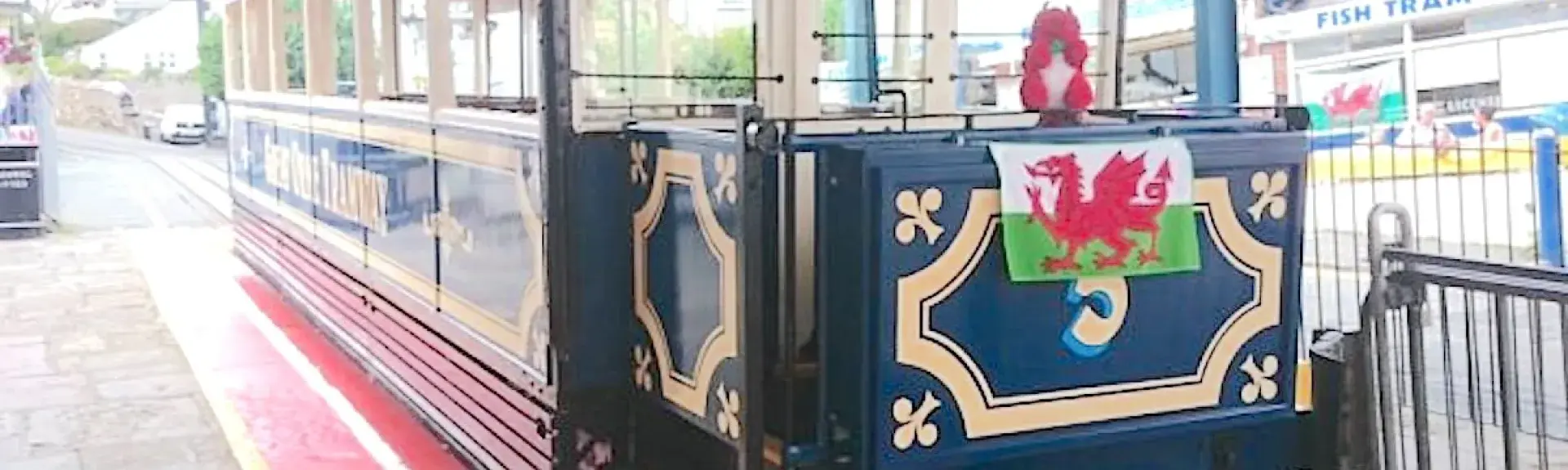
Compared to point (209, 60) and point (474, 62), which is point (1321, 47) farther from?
point (209, 60)

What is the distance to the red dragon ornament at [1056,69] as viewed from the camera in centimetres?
433

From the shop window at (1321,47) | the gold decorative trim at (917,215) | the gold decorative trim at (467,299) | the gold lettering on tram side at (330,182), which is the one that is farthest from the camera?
the shop window at (1321,47)

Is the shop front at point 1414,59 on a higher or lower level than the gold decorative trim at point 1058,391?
higher

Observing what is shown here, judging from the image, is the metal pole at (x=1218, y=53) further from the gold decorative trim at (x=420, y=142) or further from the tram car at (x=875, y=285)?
the gold decorative trim at (x=420, y=142)

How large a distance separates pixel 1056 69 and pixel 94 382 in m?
5.15

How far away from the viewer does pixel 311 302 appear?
8570mm

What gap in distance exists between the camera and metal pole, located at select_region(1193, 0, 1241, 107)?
212 inches

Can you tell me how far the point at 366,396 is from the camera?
6.98 meters

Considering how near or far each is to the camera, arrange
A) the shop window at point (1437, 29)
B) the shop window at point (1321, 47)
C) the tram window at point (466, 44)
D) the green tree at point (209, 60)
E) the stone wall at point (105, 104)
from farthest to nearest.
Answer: the stone wall at point (105, 104)
the green tree at point (209, 60)
the shop window at point (1321, 47)
the shop window at point (1437, 29)
the tram window at point (466, 44)

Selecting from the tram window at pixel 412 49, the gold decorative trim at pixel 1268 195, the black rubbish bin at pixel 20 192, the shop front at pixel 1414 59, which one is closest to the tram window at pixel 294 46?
the tram window at pixel 412 49

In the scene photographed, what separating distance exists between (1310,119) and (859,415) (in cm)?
151

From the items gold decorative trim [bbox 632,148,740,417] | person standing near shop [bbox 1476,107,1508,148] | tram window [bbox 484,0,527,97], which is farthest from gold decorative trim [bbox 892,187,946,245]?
person standing near shop [bbox 1476,107,1508,148]

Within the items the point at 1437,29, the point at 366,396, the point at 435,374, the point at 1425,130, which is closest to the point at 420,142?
the point at 435,374

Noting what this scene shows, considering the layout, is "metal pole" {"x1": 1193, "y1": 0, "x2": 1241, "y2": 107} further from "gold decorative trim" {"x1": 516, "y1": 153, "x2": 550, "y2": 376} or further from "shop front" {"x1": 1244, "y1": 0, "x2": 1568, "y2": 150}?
"shop front" {"x1": 1244, "y1": 0, "x2": 1568, "y2": 150}
